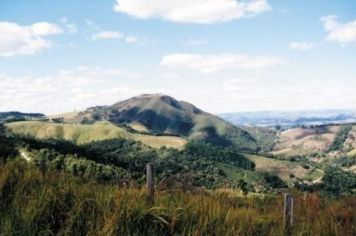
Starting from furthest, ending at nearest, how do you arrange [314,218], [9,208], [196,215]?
[314,218] < [196,215] < [9,208]

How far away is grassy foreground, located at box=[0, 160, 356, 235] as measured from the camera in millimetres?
6938

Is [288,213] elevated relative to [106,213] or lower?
lower

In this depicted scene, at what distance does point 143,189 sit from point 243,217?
1.82 m

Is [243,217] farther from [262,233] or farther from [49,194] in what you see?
[49,194]

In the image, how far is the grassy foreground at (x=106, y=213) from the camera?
694cm

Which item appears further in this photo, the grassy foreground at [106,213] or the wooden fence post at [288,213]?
the wooden fence post at [288,213]

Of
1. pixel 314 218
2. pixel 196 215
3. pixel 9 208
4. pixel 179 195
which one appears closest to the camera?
pixel 9 208

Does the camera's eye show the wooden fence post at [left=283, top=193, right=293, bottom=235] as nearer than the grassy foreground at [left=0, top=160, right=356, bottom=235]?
No

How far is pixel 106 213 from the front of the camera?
287 inches

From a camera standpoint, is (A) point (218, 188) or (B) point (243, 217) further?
(A) point (218, 188)

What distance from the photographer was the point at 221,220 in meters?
8.07

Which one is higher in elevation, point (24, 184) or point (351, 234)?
Result: point (24, 184)

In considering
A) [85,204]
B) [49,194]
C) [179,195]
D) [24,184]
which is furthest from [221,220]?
[24,184]

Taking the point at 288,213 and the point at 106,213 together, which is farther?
the point at 288,213
